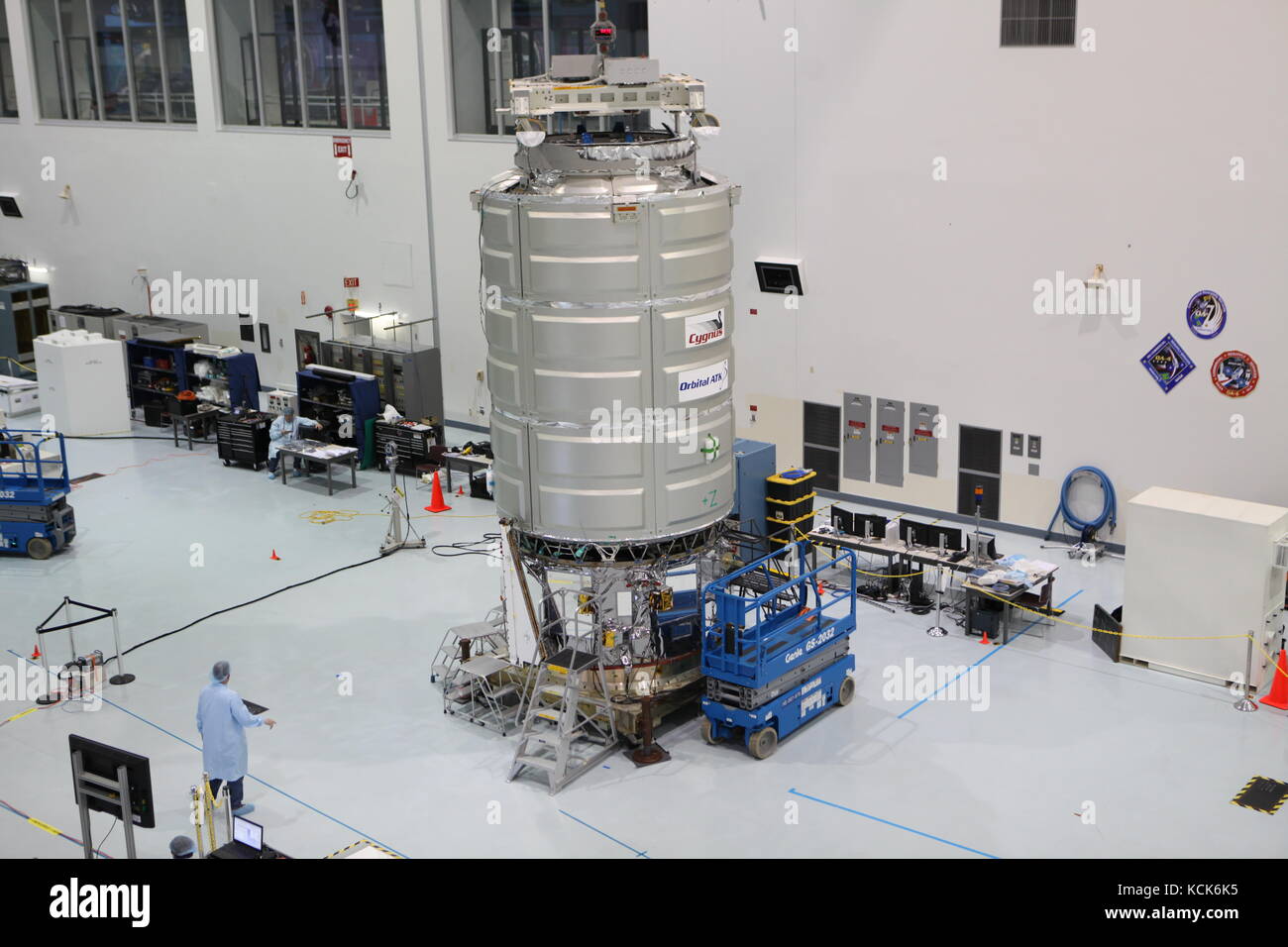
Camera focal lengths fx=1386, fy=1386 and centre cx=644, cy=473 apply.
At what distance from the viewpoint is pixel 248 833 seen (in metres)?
9.66

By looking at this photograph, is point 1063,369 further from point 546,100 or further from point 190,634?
point 190,634

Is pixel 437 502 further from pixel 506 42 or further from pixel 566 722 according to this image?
pixel 566 722

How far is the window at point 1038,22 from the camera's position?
16.8 m

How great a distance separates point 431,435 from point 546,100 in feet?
34.1

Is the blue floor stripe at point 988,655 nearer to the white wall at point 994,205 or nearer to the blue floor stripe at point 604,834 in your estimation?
the white wall at point 994,205

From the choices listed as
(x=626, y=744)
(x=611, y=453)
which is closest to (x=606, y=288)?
(x=611, y=453)

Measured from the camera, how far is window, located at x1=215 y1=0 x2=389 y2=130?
79.7 ft

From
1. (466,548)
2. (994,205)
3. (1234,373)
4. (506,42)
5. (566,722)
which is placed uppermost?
(506,42)

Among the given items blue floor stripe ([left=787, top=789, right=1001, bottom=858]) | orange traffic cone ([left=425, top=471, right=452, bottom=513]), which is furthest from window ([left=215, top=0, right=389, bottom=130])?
blue floor stripe ([left=787, top=789, right=1001, bottom=858])

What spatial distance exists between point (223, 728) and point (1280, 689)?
400 inches

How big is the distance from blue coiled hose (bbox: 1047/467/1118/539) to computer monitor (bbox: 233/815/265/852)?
11948mm

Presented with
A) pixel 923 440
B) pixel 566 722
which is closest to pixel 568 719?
pixel 566 722

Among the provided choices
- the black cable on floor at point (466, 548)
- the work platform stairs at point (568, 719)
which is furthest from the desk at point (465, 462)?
the work platform stairs at point (568, 719)

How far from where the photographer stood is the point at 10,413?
26016mm
